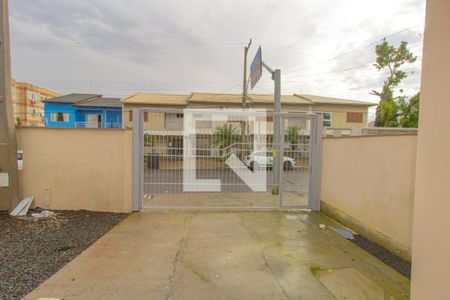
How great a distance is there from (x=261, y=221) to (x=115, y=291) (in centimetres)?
317

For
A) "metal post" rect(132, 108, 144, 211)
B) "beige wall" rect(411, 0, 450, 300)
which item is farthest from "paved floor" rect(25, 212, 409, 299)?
"beige wall" rect(411, 0, 450, 300)

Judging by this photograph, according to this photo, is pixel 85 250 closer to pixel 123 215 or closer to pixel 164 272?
pixel 164 272

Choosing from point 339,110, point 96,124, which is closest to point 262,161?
point 339,110

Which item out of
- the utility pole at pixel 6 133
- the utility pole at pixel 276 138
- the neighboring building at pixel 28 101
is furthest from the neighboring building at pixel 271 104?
the neighboring building at pixel 28 101

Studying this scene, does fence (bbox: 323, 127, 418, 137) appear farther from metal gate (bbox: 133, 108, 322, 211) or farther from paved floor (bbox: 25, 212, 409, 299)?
paved floor (bbox: 25, 212, 409, 299)

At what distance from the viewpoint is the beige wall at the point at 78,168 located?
5.74 meters

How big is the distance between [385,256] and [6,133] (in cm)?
690

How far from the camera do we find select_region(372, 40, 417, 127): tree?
60.2 feet

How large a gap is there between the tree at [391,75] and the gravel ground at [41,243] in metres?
18.6

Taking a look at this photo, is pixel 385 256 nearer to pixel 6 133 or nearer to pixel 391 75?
pixel 6 133

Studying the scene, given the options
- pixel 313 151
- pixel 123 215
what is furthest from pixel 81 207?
pixel 313 151

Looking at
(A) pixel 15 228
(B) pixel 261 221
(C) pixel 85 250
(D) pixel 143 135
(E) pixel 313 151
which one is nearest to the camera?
(C) pixel 85 250

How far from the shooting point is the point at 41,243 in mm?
4117

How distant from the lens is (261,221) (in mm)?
5410
